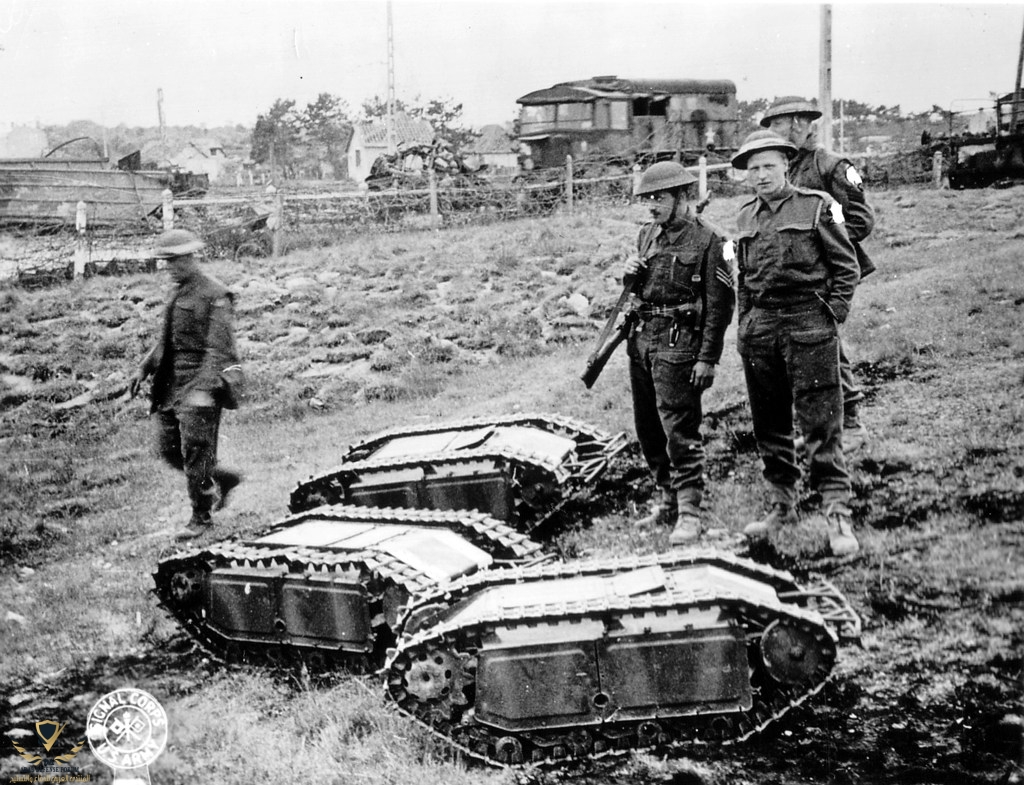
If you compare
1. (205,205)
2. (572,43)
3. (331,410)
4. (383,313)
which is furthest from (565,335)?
(572,43)

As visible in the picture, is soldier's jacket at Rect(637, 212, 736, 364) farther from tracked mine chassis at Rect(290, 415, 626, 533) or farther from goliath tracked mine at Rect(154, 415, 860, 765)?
goliath tracked mine at Rect(154, 415, 860, 765)

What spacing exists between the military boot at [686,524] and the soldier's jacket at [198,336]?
3.00m

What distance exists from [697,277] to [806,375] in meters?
0.78

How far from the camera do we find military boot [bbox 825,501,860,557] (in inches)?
167

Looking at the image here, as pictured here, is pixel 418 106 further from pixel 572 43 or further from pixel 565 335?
pixel 565 335

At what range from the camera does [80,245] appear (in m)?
7.76

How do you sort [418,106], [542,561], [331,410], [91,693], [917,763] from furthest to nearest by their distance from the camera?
[331,410]
[418,106]
[542,561]
[91,693]
[917,763]

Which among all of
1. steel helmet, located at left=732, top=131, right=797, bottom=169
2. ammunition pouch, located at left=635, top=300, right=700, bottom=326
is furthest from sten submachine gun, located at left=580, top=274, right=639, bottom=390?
steel helmet, located at left=732, top=131, right=797, bottom=169

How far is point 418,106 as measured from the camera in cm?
688

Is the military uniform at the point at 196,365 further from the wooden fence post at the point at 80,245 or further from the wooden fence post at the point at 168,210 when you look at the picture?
the wooden fence post at the point at 168,210

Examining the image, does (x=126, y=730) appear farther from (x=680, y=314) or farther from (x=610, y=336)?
(x=680, y=314)

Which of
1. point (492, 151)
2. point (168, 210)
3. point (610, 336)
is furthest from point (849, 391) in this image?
point (492, 151)

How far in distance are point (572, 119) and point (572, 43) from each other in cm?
614

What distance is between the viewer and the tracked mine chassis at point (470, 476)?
17.3 feet
